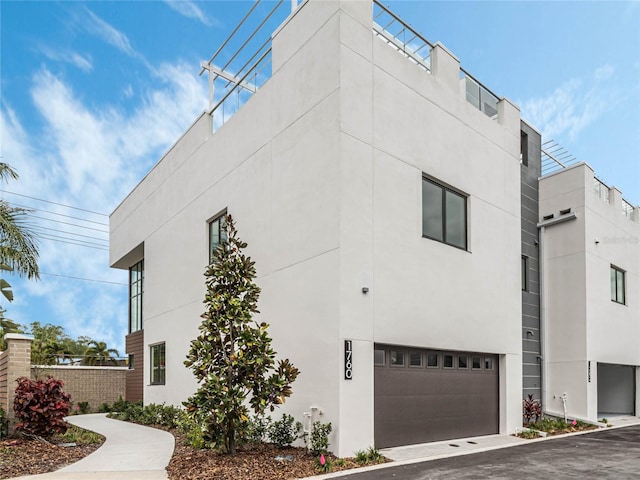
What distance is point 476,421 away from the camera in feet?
40.8

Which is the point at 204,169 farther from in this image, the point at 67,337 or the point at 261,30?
the point at 67,337

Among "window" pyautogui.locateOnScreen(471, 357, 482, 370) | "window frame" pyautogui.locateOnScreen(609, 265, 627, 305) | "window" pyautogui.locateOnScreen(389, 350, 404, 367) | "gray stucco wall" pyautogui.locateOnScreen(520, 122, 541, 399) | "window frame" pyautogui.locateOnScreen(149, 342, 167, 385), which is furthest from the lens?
"window frame" pyautogui.locateOnScreen(609, 265, 627, 305)

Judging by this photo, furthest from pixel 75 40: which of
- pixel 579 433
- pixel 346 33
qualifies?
pixel 579 433

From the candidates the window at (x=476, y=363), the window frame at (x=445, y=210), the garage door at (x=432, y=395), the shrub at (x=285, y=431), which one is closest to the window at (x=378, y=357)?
the garage door at (x=432, y=395)

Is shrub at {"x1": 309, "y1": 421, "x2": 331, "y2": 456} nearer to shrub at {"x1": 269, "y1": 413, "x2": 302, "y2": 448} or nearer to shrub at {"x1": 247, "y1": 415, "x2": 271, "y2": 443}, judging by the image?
shrub at {"x1": 269, "y1": 413, "x2": 302, "y2": 448}

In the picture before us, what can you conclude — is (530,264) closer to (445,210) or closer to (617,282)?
(617,282)

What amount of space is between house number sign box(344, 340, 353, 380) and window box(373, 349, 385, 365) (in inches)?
31.4

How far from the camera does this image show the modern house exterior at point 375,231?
9852mm

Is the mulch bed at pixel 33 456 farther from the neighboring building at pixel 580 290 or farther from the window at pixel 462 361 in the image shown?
the neighboring building at pixel 580 290

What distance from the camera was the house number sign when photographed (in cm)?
935

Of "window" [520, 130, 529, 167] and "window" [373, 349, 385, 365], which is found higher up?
"window" [520, 130, 529, 167]

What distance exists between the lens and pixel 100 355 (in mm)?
30797

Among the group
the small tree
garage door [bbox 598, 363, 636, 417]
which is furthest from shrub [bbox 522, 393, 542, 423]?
the small tree

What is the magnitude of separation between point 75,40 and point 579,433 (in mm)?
21902
